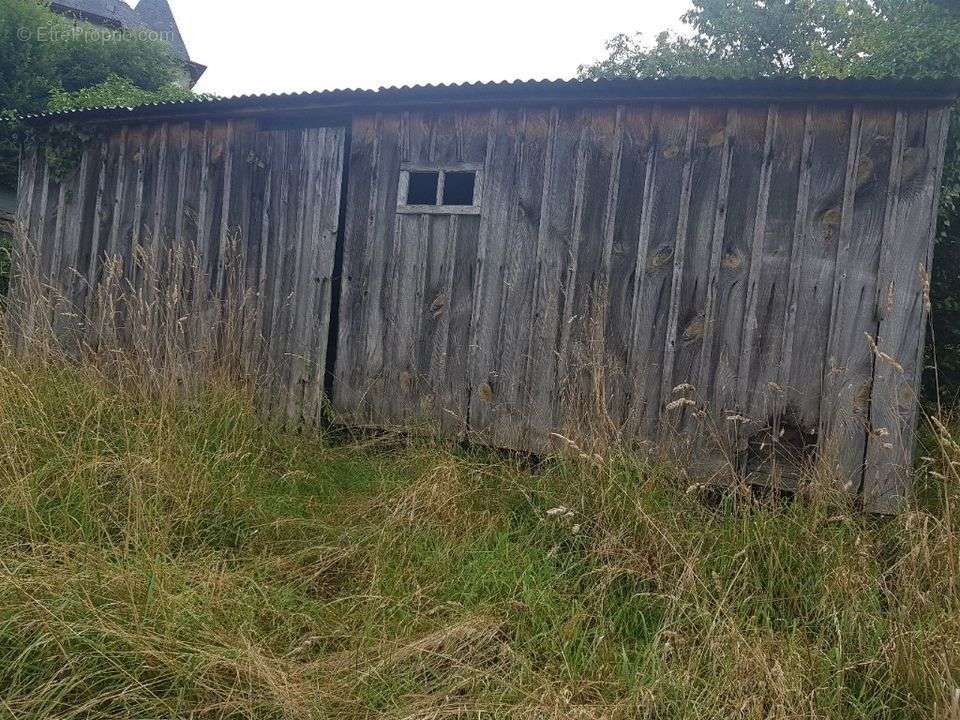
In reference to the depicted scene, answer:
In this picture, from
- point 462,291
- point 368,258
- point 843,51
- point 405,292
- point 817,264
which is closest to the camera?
point 817,264

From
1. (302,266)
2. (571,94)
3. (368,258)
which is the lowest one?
(302,266)

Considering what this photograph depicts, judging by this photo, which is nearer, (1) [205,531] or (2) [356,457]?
(1) [205,531]

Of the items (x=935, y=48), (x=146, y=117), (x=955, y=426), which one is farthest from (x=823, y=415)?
(x=935, y=48)

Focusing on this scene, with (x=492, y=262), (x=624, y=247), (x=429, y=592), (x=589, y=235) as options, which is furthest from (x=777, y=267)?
(x=429, y=592)

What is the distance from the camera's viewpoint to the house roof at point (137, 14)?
20984 mm

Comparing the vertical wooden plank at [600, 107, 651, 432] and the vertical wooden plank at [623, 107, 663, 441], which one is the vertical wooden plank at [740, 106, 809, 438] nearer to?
the vertical wooden plank at [623, 107, 663, 441]

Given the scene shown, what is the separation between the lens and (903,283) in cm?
387

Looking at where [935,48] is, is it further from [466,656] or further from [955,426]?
[466,656]

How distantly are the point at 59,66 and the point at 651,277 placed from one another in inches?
520

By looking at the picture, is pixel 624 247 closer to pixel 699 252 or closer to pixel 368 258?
pixel 699 252

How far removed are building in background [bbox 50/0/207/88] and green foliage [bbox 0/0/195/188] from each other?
20.3 feet

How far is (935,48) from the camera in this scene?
8.12 meters

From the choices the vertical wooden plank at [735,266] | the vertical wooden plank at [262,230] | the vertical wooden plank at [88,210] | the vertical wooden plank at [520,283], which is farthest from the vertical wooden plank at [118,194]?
the vertical wooden plank at [735,266]

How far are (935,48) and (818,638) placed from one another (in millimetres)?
8600
